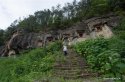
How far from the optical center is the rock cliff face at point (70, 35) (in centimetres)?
2558

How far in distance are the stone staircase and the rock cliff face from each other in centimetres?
781

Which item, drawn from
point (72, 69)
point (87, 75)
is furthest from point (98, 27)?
point (87, 75)

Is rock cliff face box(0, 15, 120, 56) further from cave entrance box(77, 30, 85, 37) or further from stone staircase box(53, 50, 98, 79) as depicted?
stone staircase box(53, 50, 98, 79)

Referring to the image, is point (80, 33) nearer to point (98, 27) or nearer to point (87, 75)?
point (98, 27)

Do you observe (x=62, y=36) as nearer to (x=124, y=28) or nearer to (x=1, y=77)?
(x=124, y=28)

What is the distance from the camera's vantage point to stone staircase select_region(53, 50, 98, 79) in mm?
12242

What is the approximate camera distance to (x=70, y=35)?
31.0 meters

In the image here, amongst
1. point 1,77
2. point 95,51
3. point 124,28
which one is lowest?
point 1,77

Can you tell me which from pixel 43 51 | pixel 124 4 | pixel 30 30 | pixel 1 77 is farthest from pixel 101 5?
pixel 1 77

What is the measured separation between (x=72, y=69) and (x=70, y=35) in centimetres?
1754

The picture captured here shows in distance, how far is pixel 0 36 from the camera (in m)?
44.5

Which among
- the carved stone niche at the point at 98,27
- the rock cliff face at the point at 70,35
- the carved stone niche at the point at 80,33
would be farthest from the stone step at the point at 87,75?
the carved stone niche at the point at 80,33

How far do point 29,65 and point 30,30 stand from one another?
22.7 m

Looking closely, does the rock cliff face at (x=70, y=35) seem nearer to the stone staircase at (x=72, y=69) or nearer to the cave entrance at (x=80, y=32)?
the cave entrance at (x=80, y=32)
